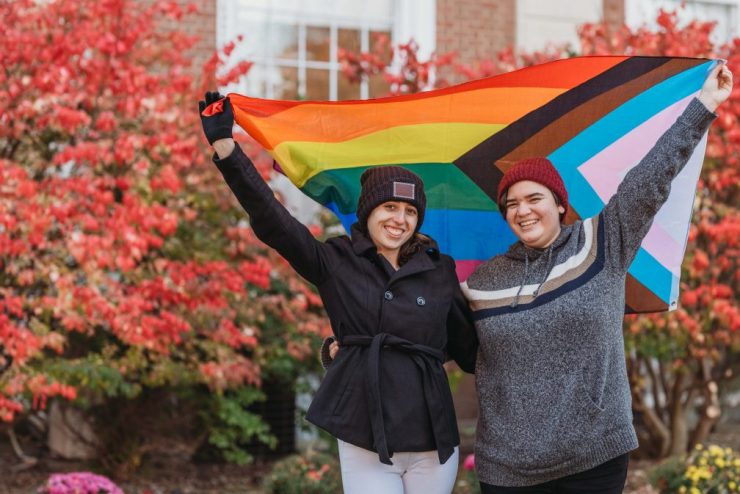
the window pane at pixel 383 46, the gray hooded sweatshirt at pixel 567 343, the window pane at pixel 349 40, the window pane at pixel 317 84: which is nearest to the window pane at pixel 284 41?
the window pane at pixel 317 84

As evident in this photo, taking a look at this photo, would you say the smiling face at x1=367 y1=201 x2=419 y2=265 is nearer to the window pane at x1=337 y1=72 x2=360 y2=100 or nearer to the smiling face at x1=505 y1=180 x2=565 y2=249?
the smiling face at x1=505 y1=180 x2=565 y2=249

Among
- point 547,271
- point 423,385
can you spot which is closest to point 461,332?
point 423,385

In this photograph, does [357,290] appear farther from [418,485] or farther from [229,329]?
[229,329]

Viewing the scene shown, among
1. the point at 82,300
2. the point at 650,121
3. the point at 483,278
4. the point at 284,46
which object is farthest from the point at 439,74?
the point at 483,278

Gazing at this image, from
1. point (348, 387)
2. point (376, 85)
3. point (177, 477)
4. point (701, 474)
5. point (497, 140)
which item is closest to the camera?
point (348, 387)

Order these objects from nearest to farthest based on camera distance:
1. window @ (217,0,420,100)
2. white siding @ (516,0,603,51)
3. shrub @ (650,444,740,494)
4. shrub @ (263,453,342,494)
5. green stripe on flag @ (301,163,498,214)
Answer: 1. green stripe on flag @ (301,163,498,214)
2. shrub @ (650,444,740,494)
3. shrub @ (263,453,342,494)
4. window @ (217,0,420,100)
5. white siding @ (516,0,603,51)

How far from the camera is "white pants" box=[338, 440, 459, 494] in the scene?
11.1 feet

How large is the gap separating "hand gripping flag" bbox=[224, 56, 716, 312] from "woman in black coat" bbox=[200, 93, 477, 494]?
612 millimetres

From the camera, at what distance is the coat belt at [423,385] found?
333 centimetres

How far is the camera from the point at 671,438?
8586 mm

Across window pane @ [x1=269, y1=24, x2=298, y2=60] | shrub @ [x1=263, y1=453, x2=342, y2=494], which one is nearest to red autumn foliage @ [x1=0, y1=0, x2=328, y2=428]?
shrub @ [x1=263, y1=453, x2=342, y2=494]

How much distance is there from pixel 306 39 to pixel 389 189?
6.78 m

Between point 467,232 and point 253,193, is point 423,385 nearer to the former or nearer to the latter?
point 253,193

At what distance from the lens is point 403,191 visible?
348cm
